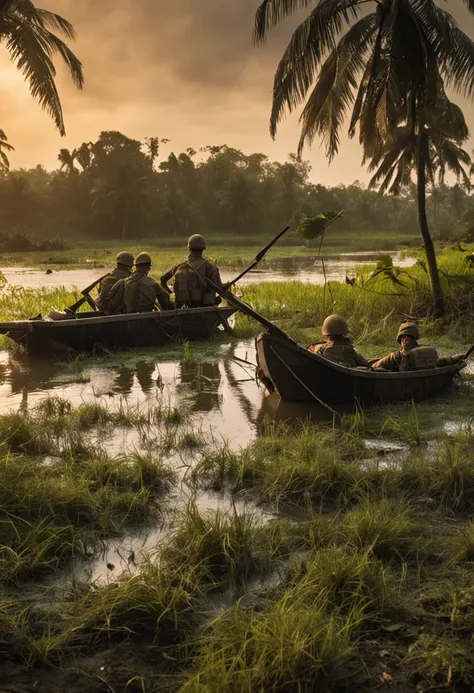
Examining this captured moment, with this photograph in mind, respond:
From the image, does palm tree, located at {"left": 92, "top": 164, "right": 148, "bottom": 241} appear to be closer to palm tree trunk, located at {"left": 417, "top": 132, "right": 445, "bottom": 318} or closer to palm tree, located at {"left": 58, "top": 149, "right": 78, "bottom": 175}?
palm tree, located at {"left": 58, "top": 149, "right": 78, "bottom": 175}

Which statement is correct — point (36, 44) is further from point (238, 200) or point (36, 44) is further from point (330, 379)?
point (238, 200)

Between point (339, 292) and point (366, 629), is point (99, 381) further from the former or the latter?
point (339, 292)

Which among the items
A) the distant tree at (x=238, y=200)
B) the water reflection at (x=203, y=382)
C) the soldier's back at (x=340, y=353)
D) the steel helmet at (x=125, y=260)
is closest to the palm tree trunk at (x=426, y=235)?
the water reflection at (x=203, y=382)

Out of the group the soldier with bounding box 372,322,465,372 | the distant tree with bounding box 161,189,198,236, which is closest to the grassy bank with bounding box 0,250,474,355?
the soldier with bounding box 372,322,465,372

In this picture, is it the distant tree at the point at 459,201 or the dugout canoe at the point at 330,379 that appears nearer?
the dugout canoe at the point at 330,379

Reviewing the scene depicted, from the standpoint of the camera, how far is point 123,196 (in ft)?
182

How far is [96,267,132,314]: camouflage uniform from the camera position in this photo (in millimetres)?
11062

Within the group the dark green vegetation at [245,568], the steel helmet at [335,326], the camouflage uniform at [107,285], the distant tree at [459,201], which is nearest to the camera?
the dark green vegetation at [245,568]

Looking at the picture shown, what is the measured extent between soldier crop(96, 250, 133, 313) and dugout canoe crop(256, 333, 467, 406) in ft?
14.7

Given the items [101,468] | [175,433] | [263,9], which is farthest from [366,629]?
[263,9]

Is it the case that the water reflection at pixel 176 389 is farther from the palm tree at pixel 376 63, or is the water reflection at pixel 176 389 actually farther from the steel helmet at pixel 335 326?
the palm tree at pixel 376 63

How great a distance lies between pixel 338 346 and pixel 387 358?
1.96 feet

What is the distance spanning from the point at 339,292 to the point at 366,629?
1140 centimetres

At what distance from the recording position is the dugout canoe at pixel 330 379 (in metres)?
6.74
